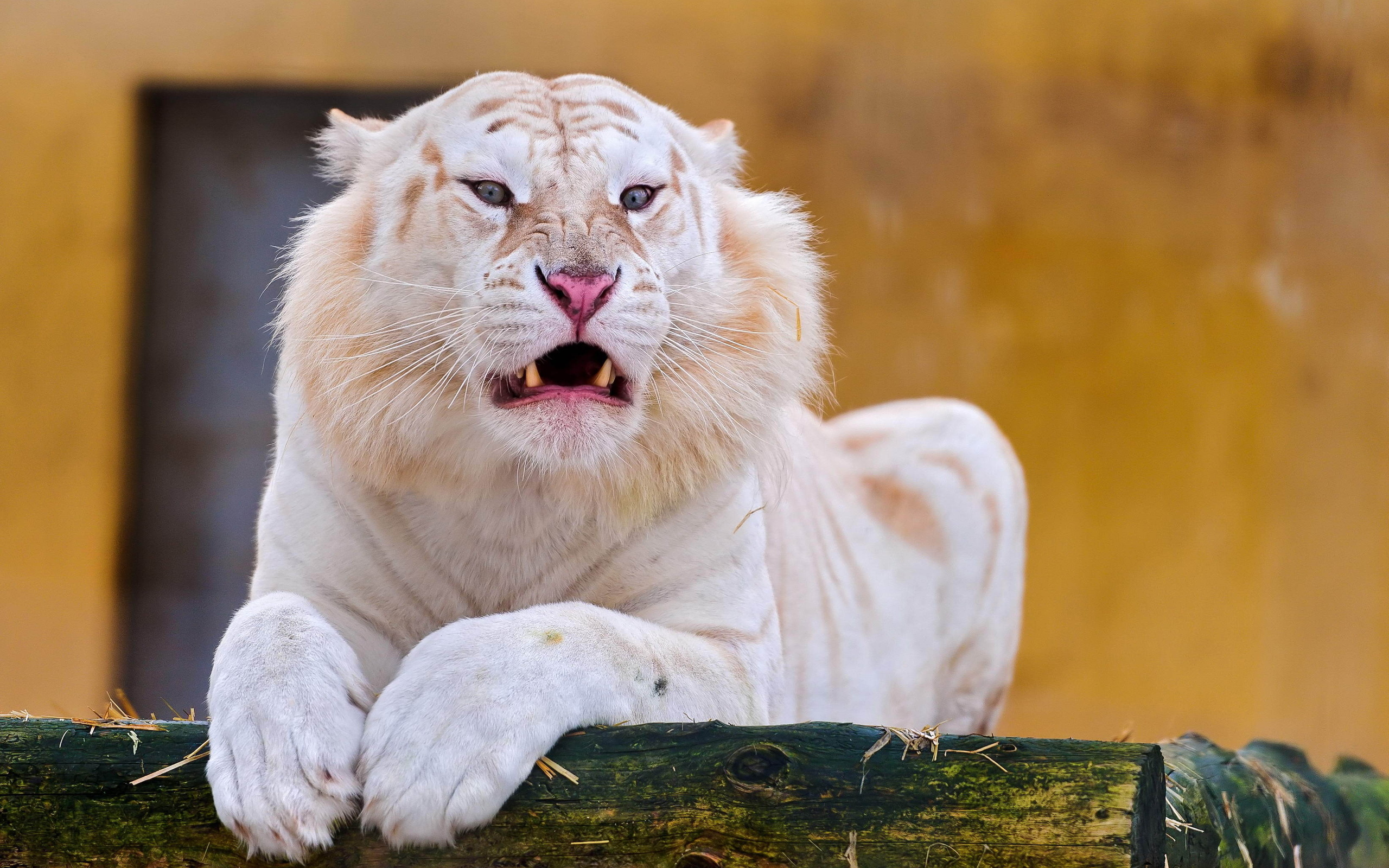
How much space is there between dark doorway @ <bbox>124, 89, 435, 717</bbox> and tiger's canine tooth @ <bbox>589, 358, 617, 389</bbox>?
9.95ft

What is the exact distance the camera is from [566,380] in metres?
2.04

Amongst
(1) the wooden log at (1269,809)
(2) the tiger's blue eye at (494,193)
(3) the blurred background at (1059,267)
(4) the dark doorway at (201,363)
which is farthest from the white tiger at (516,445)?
(4) the dark doorway at (201,363)

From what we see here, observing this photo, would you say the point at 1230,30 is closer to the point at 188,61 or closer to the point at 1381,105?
the point at 1381,105

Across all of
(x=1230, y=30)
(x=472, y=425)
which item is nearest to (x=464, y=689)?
(x=472, y=425)

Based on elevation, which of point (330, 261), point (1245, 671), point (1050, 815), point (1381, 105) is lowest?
point (1245, 671)

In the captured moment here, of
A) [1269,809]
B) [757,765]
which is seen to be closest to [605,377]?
[757,765]

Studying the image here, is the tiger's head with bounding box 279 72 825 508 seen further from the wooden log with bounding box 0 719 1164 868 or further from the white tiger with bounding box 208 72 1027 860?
the wooden log with bounding box 0 719 1164 868

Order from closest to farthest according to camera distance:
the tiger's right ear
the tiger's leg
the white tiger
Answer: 1. the white tiger
2. the tiger's right ear
3. the tiger's leg

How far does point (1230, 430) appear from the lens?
190 inches

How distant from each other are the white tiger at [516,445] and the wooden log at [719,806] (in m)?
0.07

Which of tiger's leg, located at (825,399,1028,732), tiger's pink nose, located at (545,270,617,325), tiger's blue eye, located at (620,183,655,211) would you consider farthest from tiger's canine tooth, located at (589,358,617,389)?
tiger's leg, located at (825,399,1028,732)

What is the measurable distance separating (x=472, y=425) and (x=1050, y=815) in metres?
1.05

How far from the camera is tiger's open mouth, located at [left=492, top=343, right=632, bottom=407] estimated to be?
1.98 m

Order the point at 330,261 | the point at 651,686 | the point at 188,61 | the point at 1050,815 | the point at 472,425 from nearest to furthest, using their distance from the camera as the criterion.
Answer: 1. the point at 1050,815
2. the point at 651,686
3. the point at 472,425
4. the point at 330,261
5. the point at 188,61
